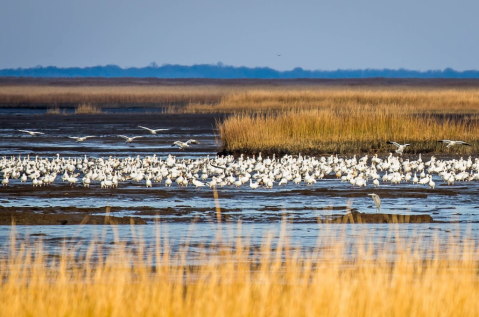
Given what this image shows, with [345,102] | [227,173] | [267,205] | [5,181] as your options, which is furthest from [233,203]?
[345,102]

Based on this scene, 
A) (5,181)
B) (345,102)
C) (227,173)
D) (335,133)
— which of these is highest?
(335,133)

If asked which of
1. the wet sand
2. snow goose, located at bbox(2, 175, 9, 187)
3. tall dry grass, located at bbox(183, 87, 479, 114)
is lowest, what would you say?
tall dry grass, located at bbox(183, 87, 479, 114)

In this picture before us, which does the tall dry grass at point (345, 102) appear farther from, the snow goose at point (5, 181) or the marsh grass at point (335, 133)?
the snow goose at point (5, 181)

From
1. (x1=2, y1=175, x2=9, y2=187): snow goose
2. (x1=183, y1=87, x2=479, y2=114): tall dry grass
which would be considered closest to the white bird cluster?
(x1=2, y1=175, x2=9, y2=187): snow goose

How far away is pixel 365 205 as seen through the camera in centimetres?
1653

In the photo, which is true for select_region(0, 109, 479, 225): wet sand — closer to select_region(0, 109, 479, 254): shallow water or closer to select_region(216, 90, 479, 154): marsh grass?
select_region(0, 109, 479, 254): shallow water

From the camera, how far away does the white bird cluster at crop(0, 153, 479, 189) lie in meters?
20.0

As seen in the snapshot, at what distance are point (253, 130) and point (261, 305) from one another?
21693 mm

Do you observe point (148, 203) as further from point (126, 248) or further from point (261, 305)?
point (261, 305)

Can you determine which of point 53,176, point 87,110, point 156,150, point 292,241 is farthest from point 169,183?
point 87,110

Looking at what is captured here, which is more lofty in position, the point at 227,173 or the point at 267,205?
the point at 267,205

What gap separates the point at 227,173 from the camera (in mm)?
22125

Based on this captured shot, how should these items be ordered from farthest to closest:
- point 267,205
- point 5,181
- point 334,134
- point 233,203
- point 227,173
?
point 334,134
point 227,173
point 5,181
point 233,203
point 267,205

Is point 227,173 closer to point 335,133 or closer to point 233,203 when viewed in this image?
point 233,203
